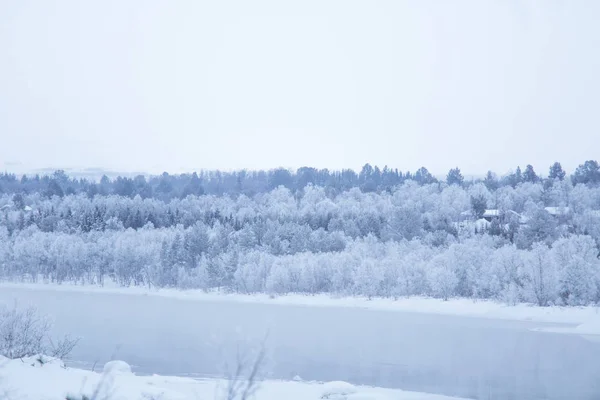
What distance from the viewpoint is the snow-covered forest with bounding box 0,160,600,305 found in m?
51.0

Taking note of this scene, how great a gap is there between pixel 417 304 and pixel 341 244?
789 inches

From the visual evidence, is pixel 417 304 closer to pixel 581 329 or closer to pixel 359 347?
pixel 581 329

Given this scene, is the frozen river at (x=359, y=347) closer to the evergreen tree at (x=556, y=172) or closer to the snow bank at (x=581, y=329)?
the snow bank at (x=581, y=329)

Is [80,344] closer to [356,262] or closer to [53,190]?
[356,262]

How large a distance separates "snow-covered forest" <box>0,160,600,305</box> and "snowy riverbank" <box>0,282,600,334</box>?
4.70 feet

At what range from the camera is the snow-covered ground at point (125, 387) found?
12.6 meters

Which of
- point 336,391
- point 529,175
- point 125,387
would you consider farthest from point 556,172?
point 125,387

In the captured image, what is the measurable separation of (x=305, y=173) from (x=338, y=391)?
132m

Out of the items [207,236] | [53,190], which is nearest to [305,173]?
[53,190]

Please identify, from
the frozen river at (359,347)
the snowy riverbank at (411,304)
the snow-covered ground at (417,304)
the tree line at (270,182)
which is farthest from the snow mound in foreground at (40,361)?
Answer: the tree line at (270,182)

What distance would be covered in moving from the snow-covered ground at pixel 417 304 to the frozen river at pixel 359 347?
220cm

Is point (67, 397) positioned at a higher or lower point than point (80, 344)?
higher

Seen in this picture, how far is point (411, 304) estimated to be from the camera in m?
Result: 50.0

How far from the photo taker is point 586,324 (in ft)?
132
